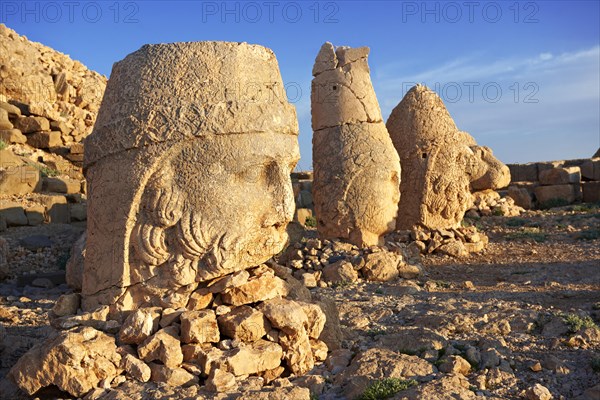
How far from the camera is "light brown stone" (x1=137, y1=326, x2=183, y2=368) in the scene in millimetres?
3533

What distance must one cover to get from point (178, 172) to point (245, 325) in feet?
3.62

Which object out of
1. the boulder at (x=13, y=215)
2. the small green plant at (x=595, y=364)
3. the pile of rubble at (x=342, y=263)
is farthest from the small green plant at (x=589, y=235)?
the boulder at (x=13, y=215)

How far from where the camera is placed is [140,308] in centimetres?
393

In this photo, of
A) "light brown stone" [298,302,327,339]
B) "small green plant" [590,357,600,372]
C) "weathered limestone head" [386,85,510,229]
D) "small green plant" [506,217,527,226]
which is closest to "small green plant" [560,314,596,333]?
"small green plant" [590,357,600,372]

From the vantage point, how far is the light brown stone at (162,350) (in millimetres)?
3533

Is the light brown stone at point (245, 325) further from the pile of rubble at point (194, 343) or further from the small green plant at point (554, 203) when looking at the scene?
the small green plant at point (554, 203)

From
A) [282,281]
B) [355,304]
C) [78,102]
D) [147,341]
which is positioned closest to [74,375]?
[147,341]

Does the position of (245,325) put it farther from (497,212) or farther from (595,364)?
(497,212)

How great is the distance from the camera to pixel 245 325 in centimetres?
375

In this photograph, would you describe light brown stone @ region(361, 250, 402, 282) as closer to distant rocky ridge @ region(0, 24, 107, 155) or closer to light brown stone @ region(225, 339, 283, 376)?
light brown stone @ region(225, 339, 283, 376)

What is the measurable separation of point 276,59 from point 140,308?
2.05 m

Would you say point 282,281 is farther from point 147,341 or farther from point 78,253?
point 78,253

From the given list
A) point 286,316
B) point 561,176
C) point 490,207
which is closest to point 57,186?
point 490,207

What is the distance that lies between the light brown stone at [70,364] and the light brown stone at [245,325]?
0.68 meters
